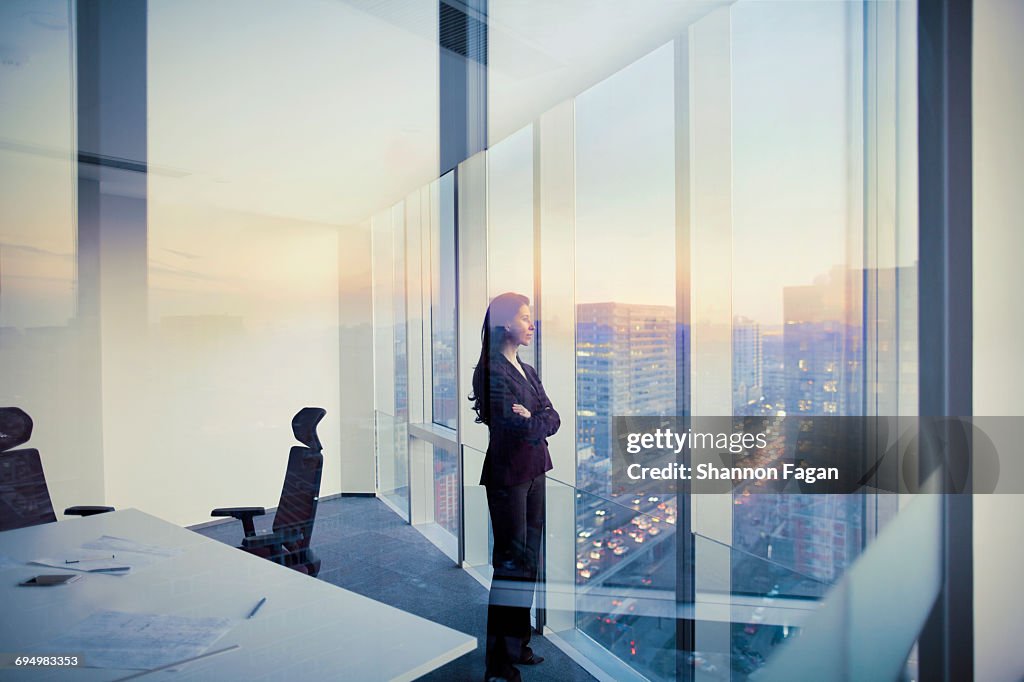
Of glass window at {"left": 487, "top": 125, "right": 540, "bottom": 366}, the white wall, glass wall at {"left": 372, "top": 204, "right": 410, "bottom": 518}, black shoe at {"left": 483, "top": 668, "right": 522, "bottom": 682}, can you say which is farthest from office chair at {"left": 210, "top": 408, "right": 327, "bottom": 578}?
the white wall

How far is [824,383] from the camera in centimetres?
162

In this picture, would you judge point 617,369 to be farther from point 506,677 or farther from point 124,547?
point 124,547

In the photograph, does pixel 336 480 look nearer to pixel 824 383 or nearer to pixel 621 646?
pixel 621 646

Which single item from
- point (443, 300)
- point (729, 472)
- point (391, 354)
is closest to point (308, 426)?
point (391, 354)

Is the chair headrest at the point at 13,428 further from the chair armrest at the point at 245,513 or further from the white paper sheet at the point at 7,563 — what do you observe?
the chair armrest at the point at 245,513

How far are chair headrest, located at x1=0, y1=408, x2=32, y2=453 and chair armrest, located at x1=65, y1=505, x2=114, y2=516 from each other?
23 cm

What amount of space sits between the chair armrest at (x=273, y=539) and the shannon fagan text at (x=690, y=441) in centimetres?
135

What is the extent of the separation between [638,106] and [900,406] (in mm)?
1475

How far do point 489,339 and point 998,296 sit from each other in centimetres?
183

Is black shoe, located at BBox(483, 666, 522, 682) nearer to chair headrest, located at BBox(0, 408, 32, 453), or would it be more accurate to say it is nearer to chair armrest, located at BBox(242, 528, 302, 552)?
chair armrest, located at BBox(242, 528, 302, 552)

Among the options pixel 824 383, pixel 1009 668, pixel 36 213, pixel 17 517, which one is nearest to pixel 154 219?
pixel 36 213

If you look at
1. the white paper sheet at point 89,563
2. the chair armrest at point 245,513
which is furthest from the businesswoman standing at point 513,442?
the white paper sheet at point 89,563

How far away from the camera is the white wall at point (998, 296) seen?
4.13 ft

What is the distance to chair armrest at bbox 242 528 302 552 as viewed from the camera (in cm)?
165
